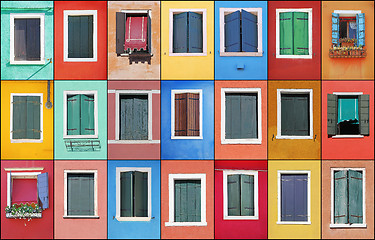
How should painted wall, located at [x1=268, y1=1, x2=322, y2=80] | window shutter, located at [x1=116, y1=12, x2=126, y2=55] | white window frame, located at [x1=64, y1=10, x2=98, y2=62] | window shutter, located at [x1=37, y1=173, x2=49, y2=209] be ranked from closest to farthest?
window shutter, located at [x1=37, y1=173, x2=49, y2=209] → window shutter, located at [x1=116, y1=12, x2=126, y2=55] → painted wall, located at [x1=268, y1=1, x2=322, y2=80] → white window frame, located at [x1=64, y1=10, x2=98, y2=62]

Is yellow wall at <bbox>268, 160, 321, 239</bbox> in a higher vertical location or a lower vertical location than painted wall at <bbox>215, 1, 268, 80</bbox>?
lower

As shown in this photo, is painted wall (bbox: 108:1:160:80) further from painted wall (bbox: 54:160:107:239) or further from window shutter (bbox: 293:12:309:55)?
window shutter (bbox: 293:12:309:55)

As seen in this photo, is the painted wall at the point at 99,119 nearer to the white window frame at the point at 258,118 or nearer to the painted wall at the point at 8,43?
the painted wall at the point at 8,43

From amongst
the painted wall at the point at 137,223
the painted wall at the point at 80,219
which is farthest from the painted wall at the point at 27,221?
the painted wall at the point at 137,223

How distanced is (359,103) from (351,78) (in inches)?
38.9

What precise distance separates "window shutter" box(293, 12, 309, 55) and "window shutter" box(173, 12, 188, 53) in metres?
4.17

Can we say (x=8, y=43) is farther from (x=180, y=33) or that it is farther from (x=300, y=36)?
(x=300, y=36)

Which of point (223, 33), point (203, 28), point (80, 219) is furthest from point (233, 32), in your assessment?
point (80, 219)

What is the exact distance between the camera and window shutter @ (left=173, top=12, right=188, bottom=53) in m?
14.6

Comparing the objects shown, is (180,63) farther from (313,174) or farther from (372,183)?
(372,183)

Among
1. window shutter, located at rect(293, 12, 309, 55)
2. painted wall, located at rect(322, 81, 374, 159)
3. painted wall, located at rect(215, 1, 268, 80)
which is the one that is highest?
window shutter, located at rect(293, 12, 309, 55)

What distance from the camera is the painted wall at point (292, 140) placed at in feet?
47.4

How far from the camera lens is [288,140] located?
14477 mm

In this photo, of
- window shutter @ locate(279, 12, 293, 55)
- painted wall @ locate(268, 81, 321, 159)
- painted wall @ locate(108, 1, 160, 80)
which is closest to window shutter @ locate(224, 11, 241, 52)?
window shutter @ locate(279, 12, 293, 55)
